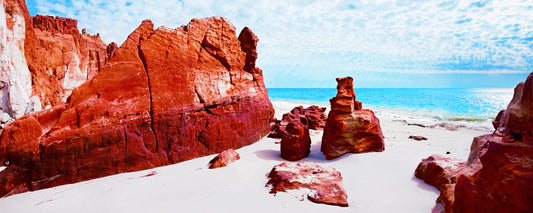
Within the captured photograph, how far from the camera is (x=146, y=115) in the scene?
4465 millimetres

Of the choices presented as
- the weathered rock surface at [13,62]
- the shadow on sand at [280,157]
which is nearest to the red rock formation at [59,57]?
the weathered rock surface at [13,62]

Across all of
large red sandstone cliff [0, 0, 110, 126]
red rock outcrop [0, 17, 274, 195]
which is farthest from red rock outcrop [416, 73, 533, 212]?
large red sandstone cliff [0, 0, 110, 126]

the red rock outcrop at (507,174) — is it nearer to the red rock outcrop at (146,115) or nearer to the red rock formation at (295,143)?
the red rock formation at (295,143)

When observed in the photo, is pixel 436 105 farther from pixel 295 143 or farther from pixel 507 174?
pixel 507 174

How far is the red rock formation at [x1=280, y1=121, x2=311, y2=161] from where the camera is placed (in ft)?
15.8

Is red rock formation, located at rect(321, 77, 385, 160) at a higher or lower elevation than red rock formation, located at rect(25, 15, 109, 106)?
lower

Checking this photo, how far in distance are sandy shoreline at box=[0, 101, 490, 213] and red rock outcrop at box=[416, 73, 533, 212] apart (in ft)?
3.22

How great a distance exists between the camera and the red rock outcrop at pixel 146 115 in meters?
3.75

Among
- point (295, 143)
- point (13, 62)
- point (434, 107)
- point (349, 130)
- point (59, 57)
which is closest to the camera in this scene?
point (295, 143)

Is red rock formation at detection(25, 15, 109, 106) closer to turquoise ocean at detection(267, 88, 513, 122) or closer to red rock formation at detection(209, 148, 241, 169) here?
red rock formation at detection(209, 148, 241, 169)

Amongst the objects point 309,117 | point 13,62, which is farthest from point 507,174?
point 13,62

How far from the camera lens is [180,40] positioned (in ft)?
16.9

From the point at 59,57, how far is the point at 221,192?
23719 mm

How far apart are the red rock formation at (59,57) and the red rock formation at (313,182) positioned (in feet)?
55.6
